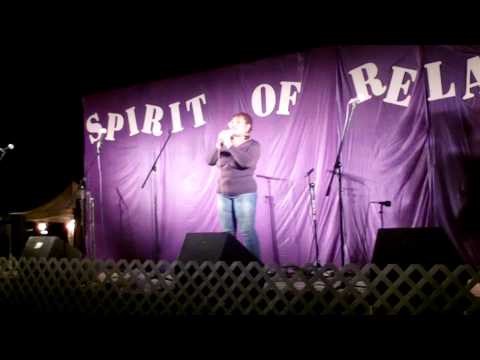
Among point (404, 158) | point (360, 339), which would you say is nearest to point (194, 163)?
point (404, 158)

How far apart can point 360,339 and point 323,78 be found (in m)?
4.01

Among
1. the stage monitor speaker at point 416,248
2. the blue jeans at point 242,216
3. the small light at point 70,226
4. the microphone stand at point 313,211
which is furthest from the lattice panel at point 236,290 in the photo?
the small light at point 70,226

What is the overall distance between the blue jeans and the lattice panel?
4.31 ft

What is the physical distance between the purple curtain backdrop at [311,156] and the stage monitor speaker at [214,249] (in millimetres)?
2057

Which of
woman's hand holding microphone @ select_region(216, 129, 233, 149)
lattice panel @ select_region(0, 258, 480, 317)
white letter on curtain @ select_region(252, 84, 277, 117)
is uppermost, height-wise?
white letter on curtain @ select_region(252, 84, 277, 117)

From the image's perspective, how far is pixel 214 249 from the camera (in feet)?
13.7

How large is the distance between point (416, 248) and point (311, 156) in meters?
2.71

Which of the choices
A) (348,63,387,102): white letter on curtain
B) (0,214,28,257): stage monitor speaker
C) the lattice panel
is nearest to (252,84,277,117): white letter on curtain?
(348,63,387,102): white letter on curtain

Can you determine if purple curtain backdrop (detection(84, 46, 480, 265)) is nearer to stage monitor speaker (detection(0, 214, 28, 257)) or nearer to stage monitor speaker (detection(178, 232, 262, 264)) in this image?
stage monitor speaker (detection(0, 214, 28, 257))

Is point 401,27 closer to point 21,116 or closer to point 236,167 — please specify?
point 236,167

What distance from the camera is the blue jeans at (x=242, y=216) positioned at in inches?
238

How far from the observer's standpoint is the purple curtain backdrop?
5.56m

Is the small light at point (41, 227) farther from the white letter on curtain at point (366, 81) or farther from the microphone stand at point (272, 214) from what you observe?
the white letter on curtain at point (366, 81)

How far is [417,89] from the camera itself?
5691 millimetres
